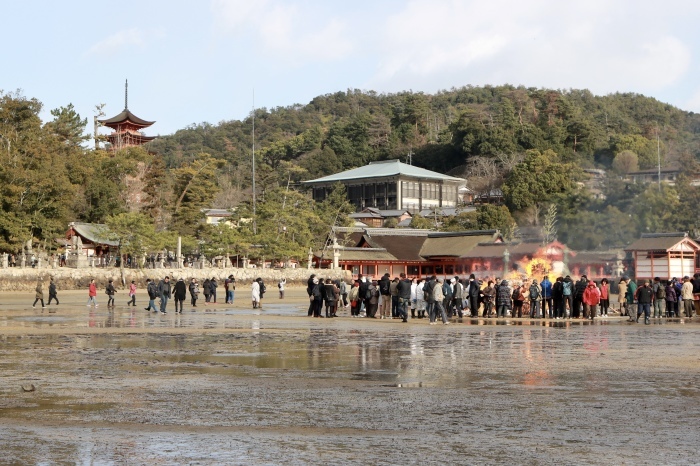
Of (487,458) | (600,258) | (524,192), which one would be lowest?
(487,458)

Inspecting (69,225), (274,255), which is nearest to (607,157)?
(274,255)

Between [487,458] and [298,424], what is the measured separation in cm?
259

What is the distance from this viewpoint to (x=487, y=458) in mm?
8617

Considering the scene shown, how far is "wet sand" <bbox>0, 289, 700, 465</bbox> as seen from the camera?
8938 mm

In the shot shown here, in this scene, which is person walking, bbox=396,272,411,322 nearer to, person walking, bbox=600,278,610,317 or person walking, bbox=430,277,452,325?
person walking, bbox=430,277,452,325

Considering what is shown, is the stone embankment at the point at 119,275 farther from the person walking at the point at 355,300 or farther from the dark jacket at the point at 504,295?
the dark jacket at the point at 504,295

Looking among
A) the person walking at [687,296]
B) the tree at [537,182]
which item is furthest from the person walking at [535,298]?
A: the tree at [537,182]

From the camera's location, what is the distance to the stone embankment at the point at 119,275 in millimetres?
59312

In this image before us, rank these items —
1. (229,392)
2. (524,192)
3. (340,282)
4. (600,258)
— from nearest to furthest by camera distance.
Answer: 1. (229,392)
2. (340,282)
3. (600,258)
4. (524,192)

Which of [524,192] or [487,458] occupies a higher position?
[524,192]

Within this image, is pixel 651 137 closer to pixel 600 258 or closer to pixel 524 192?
pixel 524 192

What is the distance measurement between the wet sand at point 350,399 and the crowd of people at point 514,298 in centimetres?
637

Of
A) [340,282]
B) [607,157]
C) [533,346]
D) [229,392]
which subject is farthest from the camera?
[607,157]

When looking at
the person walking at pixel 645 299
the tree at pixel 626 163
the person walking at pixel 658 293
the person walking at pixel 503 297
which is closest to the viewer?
the person walking at pixel 645 299
